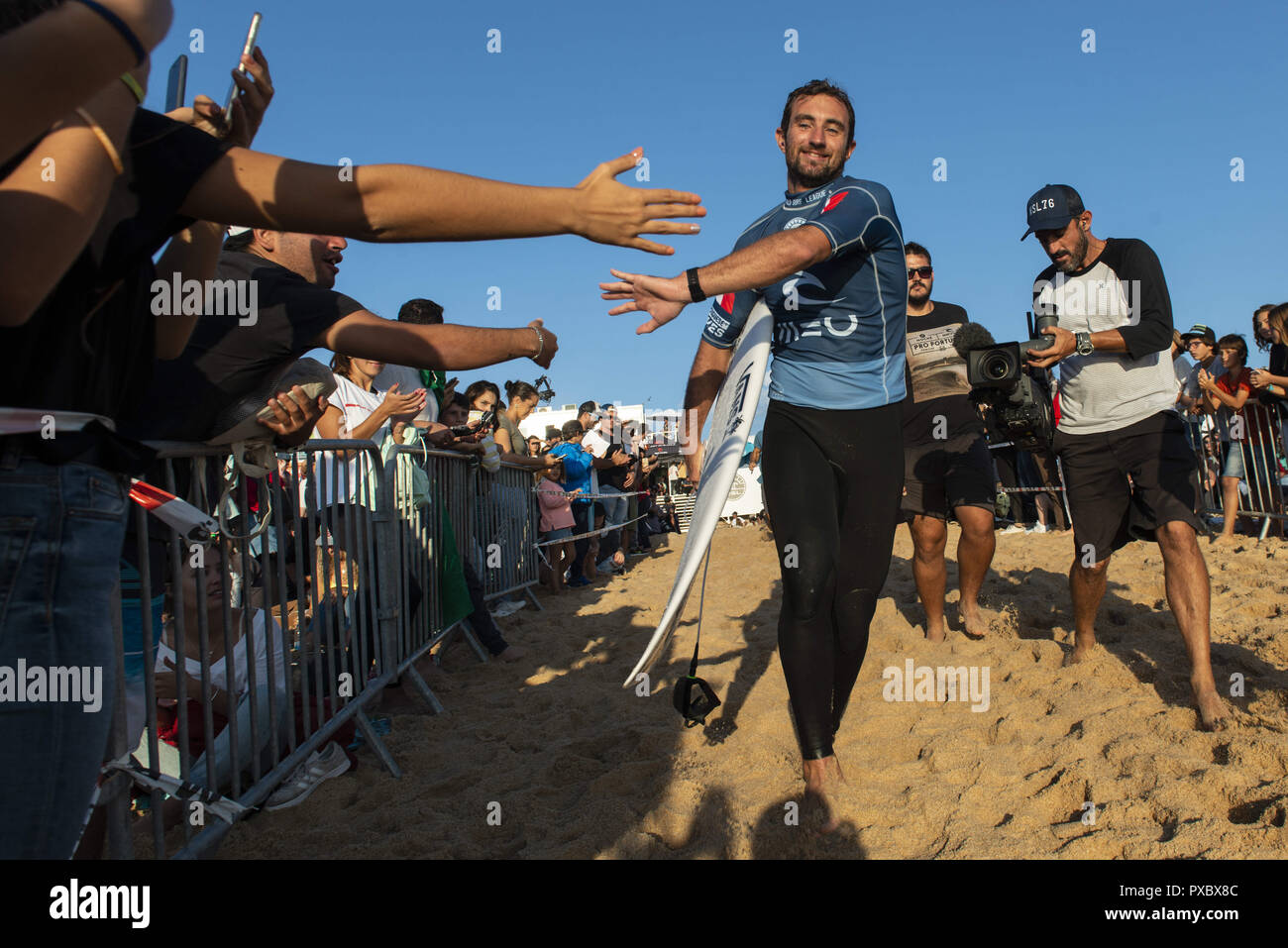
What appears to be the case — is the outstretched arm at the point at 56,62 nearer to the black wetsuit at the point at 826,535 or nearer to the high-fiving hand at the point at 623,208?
the high-fiving hand at the point at 623,208

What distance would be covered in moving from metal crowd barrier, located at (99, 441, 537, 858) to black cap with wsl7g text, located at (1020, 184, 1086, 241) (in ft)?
11.0

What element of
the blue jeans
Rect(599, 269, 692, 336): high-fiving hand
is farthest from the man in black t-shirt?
the blue jeans

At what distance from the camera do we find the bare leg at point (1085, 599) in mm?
4180

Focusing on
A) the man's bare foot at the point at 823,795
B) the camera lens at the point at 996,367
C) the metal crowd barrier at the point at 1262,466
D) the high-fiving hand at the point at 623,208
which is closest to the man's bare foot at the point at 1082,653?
the camera lens at the point at 996,367

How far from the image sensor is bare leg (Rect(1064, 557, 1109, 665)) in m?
4.18

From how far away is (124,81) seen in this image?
121 centimetres

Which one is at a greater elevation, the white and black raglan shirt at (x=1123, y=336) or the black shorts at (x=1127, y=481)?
the white and black raglan shirt at (x=1123, y=336)

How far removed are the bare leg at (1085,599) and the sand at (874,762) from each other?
3.5 inches

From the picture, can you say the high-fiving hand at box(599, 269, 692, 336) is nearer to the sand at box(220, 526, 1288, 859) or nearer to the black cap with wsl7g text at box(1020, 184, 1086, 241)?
the sand at box(220, 526, 1288, 859)

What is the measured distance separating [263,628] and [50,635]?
2.21m
